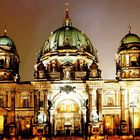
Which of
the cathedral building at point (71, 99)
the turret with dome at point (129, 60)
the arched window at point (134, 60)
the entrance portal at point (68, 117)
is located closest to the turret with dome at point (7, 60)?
the cathedral building at point (71, 99)

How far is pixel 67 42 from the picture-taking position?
8156 centimetres

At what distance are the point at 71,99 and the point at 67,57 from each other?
8807mm

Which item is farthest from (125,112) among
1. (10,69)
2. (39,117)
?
(10,69)

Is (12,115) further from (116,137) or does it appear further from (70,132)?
(116,137)

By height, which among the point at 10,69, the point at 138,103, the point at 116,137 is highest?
the point at 10,69

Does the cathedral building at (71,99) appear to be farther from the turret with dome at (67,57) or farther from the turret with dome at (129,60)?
the turret with dome at (67,57)

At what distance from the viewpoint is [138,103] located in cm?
7088

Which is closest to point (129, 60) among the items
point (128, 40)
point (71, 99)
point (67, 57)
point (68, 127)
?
point (128, 40)

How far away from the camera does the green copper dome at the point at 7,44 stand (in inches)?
2968

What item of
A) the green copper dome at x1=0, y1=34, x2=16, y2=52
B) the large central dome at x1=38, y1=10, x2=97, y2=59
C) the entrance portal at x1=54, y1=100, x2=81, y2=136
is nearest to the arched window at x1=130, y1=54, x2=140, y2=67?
the large central dome at x1=38, y1=10, x2=97, y2=59

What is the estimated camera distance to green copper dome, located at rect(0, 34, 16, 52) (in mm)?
75375

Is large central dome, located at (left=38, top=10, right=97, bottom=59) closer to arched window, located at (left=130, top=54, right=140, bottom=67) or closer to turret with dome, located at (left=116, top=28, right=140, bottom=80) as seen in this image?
turret with dome, located at (left=116, top=28, right=140, bottom=80)

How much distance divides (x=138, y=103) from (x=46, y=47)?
21001 millimetres

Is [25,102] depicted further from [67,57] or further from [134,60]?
Answer: [134,60]
